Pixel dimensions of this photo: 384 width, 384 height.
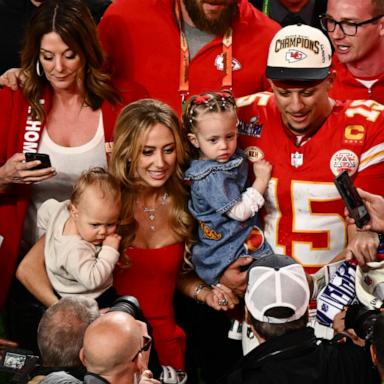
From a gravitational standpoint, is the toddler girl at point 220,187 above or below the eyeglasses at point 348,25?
below

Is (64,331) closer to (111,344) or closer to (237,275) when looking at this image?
(111,344)

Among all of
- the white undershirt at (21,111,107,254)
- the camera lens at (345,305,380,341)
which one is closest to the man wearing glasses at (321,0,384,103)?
the white undershirt at (21,111,107,254)

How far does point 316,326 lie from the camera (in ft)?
13.3

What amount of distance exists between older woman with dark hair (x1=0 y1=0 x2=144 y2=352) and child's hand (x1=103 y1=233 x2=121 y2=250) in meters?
0.49

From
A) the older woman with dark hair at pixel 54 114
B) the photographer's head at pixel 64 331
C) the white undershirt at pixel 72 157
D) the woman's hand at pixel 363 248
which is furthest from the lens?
the white undershirt at pixel 72 157

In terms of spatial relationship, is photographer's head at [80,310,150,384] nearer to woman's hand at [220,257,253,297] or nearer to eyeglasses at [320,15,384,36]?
woman's hand at [220,257,253,297]

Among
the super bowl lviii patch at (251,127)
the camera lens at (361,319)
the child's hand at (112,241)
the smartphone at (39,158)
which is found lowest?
the camera lens at (361,319)

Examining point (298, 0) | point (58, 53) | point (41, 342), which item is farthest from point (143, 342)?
point (298, 0)

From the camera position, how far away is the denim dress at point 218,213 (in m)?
3.96

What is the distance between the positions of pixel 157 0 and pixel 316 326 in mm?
1767

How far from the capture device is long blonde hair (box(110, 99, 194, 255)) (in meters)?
3.96

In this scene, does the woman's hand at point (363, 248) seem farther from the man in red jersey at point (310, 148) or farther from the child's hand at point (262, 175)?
the child's hand at point (262, 175)

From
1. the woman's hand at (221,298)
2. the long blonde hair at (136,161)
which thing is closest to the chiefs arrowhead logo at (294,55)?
the long blonde hair at (136,161)

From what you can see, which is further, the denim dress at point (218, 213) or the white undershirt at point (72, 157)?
the white undershirt at point (72, 157)
